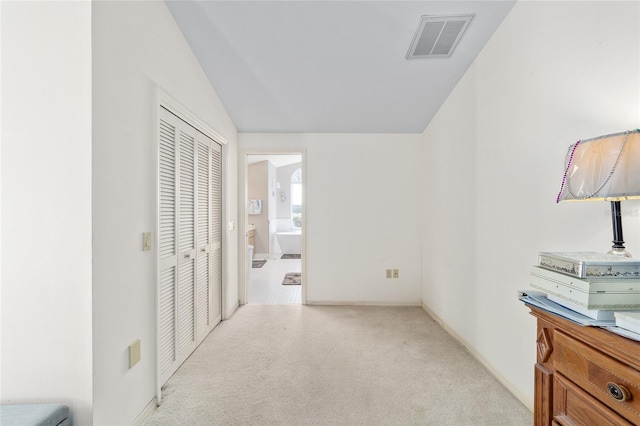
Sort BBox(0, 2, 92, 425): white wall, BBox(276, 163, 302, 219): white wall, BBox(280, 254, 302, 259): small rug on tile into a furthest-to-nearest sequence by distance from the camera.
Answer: BBox(276, 163, 302, 219): white wall
BBox(280, 254, 302, 259): small rug on tile
BBox(0, 2, 92, 425): white wall

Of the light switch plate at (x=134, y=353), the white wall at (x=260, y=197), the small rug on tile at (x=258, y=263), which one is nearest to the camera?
the light switch plate at (x=134, y=353)

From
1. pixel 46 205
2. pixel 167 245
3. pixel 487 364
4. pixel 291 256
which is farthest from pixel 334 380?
pixel 291 256

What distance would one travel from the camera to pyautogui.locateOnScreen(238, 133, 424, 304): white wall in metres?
3.48

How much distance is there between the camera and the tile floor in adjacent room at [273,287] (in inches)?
147

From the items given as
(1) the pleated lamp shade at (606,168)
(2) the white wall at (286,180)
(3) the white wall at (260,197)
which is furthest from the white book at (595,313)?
(2) the white wall at (286,180)

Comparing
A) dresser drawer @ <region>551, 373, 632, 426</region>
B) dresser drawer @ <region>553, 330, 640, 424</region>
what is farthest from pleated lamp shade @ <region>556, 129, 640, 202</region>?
dresser drawer @ <region>551, 373, 632, 426</region>

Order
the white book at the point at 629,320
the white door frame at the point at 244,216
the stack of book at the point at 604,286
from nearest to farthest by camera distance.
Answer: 1. the white book at the point at 629,320
2. the stack of book at the point at 604,286
3. the white door frame at the point at 244,216

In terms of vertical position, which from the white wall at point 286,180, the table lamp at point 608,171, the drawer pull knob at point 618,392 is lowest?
the drawer pull knob at point 618,392

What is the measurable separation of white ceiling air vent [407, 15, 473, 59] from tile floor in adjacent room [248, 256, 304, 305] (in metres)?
3.06

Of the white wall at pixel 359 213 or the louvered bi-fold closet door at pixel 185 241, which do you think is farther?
the white wall at pixel 359 213

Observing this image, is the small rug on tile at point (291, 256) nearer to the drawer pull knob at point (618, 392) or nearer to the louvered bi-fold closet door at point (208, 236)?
the louvered bi-fold closet door at point (208, 236)

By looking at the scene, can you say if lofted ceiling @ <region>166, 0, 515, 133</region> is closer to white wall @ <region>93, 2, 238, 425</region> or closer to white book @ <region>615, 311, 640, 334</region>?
white wall @ <region>93, 2, 238, 425</region>

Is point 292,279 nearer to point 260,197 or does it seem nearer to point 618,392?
point 260,197

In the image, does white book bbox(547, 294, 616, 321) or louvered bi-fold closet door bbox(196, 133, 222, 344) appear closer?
white book bbox(547, 294, 616, 321)
